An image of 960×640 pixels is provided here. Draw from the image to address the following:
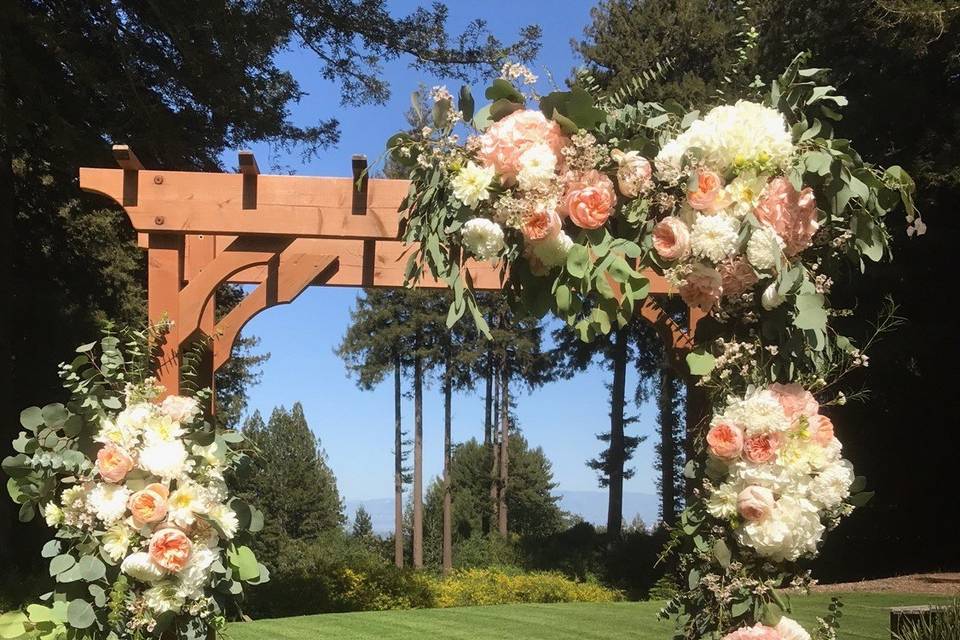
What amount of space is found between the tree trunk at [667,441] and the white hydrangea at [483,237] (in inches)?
567

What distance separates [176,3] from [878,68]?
10669mm

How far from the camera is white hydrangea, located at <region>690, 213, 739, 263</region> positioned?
225 cm

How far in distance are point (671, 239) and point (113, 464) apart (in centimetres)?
186

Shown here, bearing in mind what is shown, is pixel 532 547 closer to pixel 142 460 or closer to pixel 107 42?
pixel 107 42

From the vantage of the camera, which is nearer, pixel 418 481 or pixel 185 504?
pixel 185 504

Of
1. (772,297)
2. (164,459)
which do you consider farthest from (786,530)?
(164,459)

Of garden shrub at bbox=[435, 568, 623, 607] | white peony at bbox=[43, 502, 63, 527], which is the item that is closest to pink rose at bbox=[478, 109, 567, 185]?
white peony at bbox=[43, 502, 63, 527]

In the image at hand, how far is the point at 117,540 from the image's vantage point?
2.64 m

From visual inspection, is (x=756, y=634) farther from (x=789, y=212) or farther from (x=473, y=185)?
(x=473, y=185)

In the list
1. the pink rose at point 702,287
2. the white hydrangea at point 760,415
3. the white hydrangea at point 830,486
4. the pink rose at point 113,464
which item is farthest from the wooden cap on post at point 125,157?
the white hydrangea at point 830,486

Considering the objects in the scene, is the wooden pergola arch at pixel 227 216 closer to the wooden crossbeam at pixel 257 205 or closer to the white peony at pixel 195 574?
the wooden crossbeam at pixel 257 205

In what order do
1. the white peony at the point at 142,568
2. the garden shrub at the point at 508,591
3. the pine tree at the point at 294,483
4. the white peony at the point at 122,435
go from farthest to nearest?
the pine tree at the point at 294,483 < the garden shrub at the point at 508,591 < the white peony at the point at 122,435 < the white peony at the point at 142,568

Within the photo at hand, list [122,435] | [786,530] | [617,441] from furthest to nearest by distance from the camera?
[617,441], [122,435], [786,530]

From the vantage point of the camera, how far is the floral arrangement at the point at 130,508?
8.64 ft
